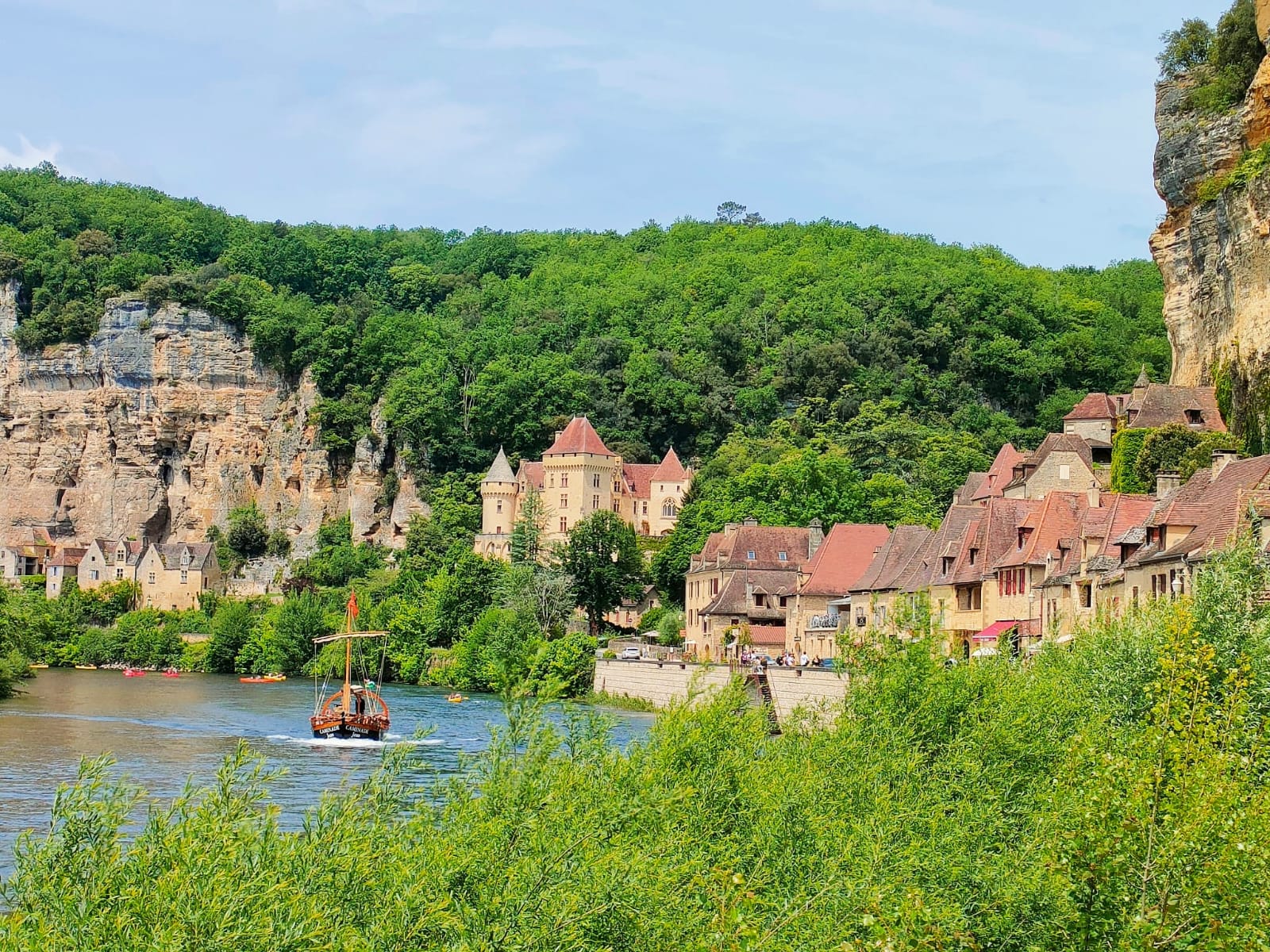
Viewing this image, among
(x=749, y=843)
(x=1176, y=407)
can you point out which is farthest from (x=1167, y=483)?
(x=749, y=843)

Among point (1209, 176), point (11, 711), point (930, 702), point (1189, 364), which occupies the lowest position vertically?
point (11, 711)

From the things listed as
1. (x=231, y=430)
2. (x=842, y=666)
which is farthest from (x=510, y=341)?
(x=842, y=666)

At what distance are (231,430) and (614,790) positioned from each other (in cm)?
11967

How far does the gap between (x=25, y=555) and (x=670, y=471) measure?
52.2 metres

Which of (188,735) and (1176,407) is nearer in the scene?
(188,735)

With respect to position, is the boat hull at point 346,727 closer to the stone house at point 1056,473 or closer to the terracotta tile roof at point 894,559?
the terracotta tile roof at point 894,559

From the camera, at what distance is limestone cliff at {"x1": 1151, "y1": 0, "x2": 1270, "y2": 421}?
167ft

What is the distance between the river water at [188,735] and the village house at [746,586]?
31.5ft

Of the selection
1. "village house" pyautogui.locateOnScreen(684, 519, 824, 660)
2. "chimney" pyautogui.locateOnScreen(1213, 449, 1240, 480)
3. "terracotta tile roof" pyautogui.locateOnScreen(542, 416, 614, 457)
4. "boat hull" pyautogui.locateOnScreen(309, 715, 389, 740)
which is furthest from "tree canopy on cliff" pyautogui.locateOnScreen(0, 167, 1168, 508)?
"chimney" pyautogui.locateOnScreen(1213, 449, 1240, 480)

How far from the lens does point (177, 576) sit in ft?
398

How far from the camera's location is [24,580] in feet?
401

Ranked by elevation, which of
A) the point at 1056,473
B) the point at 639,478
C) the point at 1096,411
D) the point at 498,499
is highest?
the point at 1096,411

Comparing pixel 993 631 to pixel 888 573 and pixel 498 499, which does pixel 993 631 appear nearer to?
pixel 888 573

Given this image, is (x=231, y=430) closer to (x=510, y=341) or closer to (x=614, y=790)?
(x=510, y=341)
